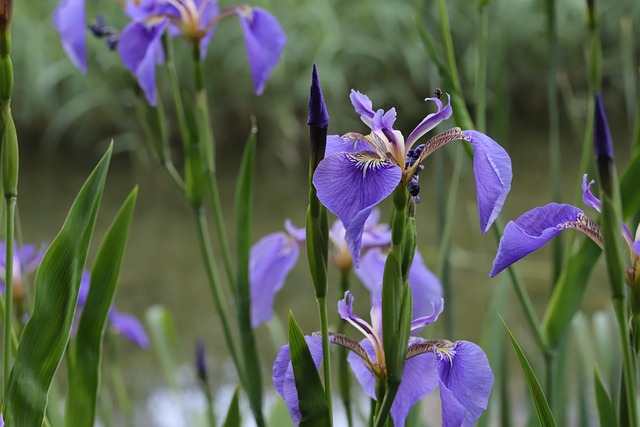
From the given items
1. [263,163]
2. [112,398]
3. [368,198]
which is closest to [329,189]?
[368,198]

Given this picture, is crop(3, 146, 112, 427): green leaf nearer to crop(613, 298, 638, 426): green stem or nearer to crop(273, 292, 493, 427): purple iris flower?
crop(273, 292, 493, 427): purple iris flower

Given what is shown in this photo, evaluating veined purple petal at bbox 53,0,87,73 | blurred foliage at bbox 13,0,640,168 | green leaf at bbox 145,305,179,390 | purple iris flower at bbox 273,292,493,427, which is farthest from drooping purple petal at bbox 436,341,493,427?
blurred foliage at bbox 13,0,640,168

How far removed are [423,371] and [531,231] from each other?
10 centimetres

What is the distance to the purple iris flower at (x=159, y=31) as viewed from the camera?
0.61m

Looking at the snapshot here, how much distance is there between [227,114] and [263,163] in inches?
7.1

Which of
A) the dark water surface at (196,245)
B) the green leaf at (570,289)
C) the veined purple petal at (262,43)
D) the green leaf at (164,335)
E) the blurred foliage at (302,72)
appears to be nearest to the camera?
the green leaf at (570,289)

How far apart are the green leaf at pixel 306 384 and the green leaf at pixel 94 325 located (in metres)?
0.12

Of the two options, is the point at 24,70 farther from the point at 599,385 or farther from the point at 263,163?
the point at 599,385

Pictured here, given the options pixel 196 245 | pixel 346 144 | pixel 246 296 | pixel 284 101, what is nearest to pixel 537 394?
pixel 346 144

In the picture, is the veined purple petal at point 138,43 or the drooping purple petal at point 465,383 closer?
the drooping purple petal at point 465,383

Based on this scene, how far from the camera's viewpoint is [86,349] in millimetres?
434

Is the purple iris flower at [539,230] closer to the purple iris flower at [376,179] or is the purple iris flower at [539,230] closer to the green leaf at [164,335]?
the purple iris flower at [376,179]

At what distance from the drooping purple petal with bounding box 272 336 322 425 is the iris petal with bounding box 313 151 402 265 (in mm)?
71

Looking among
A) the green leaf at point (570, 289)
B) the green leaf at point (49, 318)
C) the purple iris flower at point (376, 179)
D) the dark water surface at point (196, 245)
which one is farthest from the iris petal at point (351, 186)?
the dark water surface at point (196, 245)
